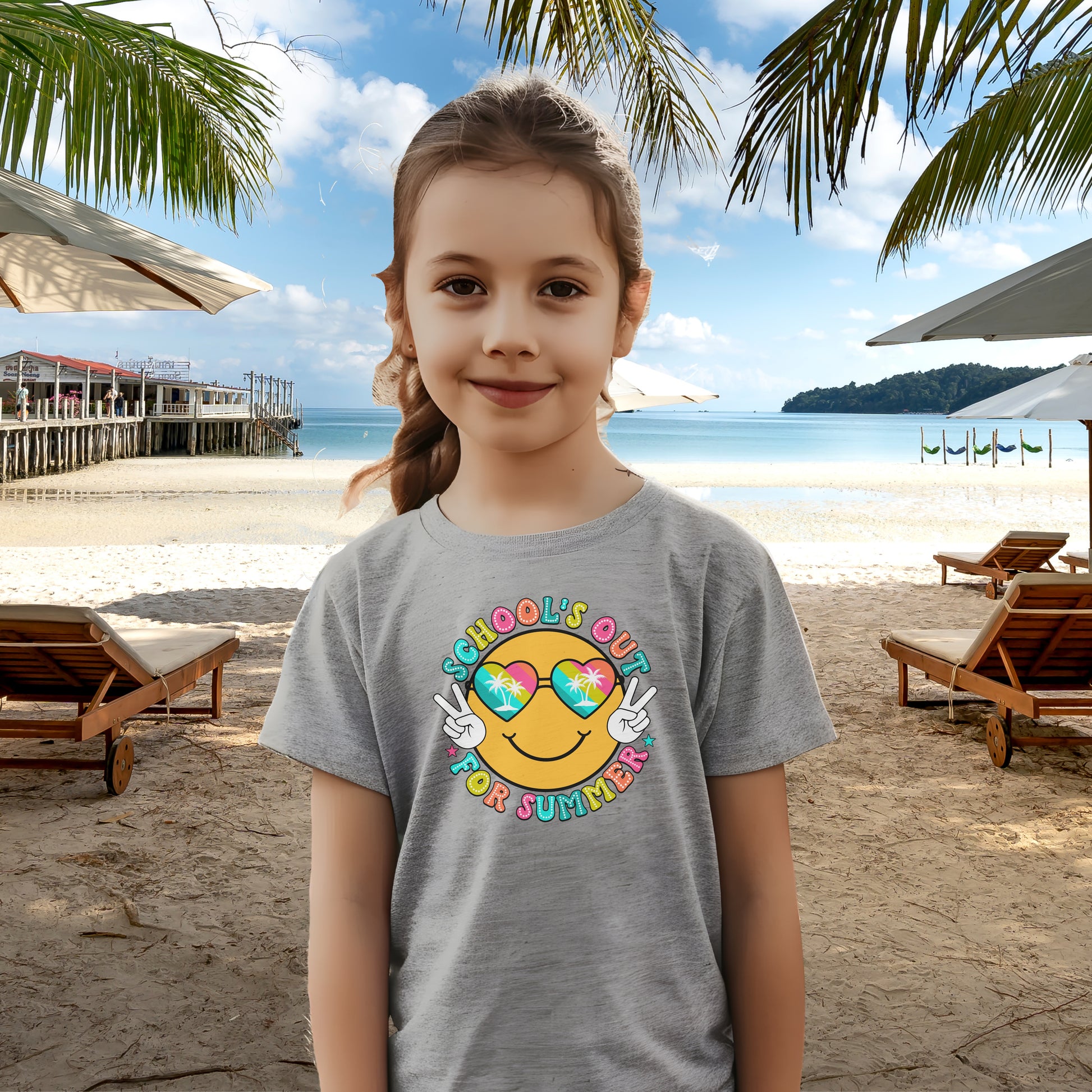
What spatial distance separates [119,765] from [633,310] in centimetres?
425

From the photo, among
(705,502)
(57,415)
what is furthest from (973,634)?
(57,415)

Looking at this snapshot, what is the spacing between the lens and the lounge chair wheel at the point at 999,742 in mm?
4816

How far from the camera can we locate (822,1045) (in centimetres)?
250

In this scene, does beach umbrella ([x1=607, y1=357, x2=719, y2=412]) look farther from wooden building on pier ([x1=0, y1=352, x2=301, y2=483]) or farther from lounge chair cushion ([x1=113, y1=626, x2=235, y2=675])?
wooden building on pier ([x1=0, y1=352, x2=301, y2=483])

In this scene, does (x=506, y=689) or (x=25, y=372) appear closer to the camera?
(x=506, y=689)

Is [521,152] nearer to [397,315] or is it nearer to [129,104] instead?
[397,315]

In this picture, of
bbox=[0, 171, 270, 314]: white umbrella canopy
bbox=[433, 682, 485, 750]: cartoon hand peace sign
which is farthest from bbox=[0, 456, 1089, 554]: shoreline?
bbox=[433, 682, 485, 750]: cartoon hand peace sign

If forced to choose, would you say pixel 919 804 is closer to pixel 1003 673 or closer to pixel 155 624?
pixel 1003 673

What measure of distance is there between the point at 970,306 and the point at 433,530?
5673mm

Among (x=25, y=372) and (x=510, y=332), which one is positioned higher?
(x=25, y=372)

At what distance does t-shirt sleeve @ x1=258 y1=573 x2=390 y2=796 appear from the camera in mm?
920

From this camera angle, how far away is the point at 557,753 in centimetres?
88

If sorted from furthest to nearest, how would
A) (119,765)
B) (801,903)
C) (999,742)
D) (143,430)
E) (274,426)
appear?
(274,426)
(143,430)
(999,742)
(119,765)
(801,903)

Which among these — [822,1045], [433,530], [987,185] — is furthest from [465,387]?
[987,185]
